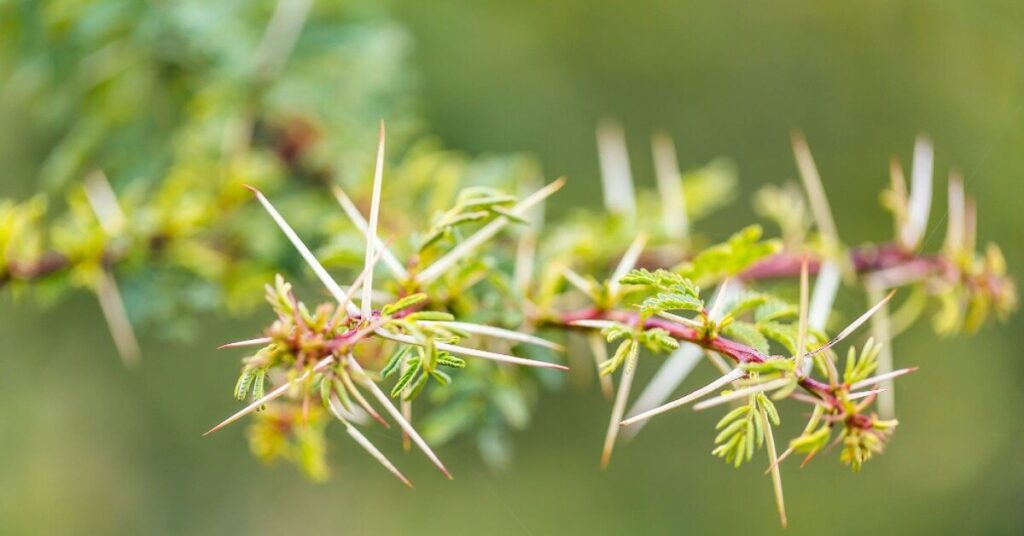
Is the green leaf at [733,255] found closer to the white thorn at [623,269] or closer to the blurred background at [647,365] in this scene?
the white thorn at [623,269]

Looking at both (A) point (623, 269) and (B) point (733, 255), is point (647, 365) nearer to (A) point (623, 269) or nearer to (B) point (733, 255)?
(A) point (623, 269)

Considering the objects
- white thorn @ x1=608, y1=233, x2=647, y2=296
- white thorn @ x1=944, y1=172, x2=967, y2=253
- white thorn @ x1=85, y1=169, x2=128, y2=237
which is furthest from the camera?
white thorn @ x1=85, y1=169, x2=128, y2=237

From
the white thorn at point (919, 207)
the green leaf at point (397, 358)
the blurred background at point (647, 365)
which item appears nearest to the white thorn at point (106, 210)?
the green leaf at point (397, 358)

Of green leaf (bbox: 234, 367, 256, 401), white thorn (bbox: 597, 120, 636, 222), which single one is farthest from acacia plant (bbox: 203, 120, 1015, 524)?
white thorn (bbox: 597, 120, 636, 222)

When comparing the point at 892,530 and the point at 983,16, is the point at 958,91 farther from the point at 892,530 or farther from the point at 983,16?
the point at 892,530

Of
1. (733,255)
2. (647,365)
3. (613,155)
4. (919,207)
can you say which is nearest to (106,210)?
(733,255)

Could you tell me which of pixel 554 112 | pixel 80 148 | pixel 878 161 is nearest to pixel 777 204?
pixel 80 148

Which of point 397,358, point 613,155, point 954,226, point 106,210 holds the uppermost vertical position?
point 397,358

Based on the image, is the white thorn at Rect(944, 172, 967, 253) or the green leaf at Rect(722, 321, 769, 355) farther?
the white thorn at Rect(944, 172, 967, 253)

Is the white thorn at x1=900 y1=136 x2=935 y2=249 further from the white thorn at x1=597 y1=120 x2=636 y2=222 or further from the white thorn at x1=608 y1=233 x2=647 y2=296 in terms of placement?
the white thorn at x1=597 y1=120 x2=636 y2=222
